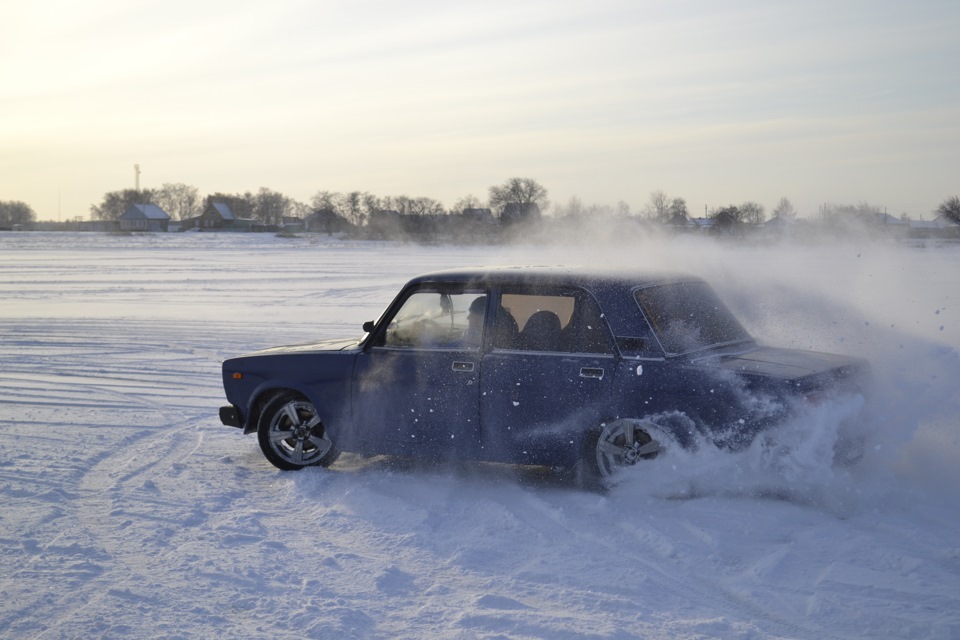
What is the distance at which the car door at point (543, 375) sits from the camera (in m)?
6.21

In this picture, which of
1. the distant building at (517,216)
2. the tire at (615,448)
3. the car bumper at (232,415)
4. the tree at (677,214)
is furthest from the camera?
the distant building at (517,216)

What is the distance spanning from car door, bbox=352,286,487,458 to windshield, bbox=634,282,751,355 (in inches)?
48.4

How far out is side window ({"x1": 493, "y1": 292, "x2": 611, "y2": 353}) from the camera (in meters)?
6.30

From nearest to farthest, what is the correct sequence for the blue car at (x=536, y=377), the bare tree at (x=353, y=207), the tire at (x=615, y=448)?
1. the blue car at (x=536, y=377)
2. the tire at (x=615, y=448)
3. the bare tree at (x=353, y=207)

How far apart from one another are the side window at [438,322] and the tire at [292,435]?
2.97ft

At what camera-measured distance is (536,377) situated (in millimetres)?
6363

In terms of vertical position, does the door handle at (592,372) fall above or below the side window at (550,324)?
below

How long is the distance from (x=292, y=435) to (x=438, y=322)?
1.51 m

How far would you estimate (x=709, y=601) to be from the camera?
14.8 feet

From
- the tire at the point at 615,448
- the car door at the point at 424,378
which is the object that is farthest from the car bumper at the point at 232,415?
the tire at the point at 615,448

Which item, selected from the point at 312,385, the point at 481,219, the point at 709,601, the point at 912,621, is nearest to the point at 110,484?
the point at 312,385

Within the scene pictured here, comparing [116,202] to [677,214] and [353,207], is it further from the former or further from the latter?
[677,214]

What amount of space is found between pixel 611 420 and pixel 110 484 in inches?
146

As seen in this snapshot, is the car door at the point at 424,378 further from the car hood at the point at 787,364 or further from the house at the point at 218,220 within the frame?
the house at the point at 218,220
